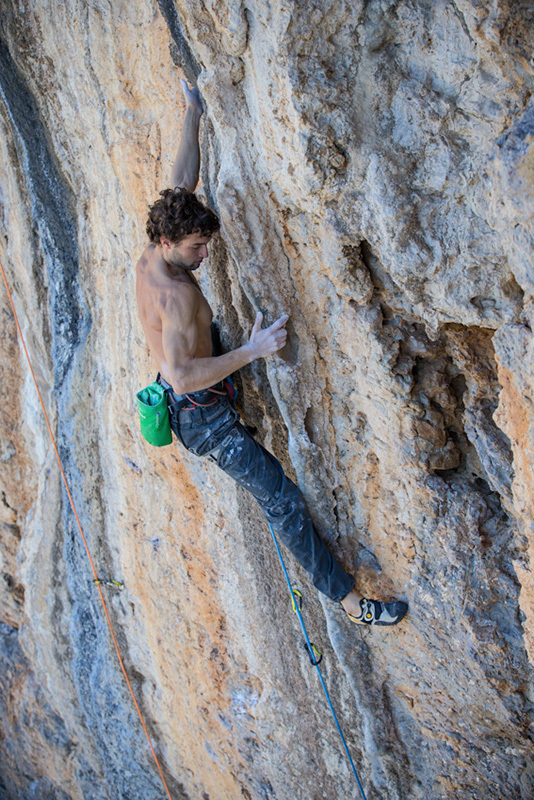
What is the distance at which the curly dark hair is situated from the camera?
8.24ft

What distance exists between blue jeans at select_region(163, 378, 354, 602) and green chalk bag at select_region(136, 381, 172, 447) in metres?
0.04

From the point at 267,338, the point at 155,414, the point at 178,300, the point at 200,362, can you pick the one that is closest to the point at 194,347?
the point at 200,362

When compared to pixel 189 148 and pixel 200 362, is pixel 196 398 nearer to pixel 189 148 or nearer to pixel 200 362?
pixel 200 362

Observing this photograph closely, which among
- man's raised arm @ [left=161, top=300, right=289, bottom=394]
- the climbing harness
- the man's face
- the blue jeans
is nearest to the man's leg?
the blue jeans

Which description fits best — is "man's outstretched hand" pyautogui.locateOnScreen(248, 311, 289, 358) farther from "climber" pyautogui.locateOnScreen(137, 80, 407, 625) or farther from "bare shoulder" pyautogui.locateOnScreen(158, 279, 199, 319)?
"bare shoulder" pyautogui.locateOnScreen(158, 279, 199, 319)

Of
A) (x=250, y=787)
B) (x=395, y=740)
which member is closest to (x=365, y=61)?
(x=395, y=740)

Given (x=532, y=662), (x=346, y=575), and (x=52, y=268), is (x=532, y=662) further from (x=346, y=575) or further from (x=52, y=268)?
(x=52, y=268)

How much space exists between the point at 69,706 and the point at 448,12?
5357 millimetres

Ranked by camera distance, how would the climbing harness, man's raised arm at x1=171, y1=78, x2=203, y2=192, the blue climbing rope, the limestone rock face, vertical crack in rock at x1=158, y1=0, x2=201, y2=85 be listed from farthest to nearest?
the climbing harness
the blue climbing rope
man's raised arm at x1=171, y1=78, x2=203, y2=192
vertical crack in rock at x1=158, y1=0, x2=201, y2=85
the limestone rock face

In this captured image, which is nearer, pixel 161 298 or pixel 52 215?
pixel 161 298

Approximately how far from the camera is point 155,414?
2.91 metres

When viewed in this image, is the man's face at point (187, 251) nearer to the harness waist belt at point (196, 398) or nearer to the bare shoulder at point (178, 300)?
the bare shoulder at point (178, 300)

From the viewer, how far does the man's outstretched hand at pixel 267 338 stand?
262 centimetres

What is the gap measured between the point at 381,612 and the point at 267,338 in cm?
139
